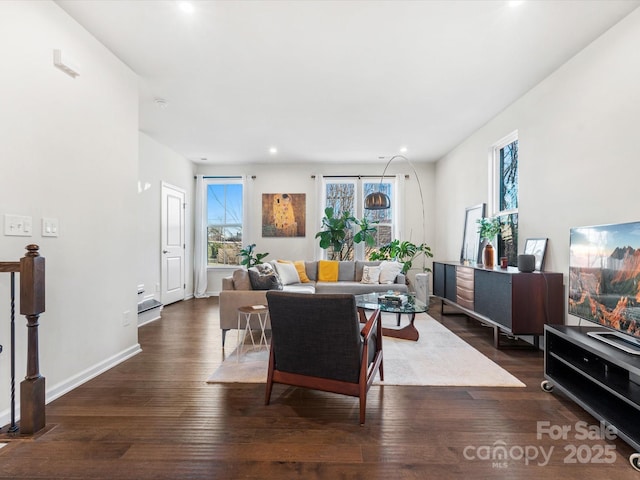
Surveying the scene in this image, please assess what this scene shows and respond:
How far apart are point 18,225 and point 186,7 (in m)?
1.86

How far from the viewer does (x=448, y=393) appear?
2.40m

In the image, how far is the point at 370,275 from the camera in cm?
569

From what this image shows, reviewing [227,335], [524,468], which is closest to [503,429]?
[524,468]

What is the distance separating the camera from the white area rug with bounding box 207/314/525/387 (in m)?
2.60

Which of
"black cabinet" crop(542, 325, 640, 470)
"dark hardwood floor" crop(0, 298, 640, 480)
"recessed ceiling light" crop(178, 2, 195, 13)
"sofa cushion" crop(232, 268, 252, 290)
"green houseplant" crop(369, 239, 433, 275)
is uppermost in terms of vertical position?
"recessed ceiling light" crop(178, 2, 195, 13)

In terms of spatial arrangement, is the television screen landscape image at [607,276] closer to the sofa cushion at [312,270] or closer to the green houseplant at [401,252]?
the green houseplant at [401,252]

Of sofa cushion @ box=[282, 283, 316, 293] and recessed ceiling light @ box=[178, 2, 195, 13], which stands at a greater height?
recessed ceiling light @ box=[178, 2, 195, 13]

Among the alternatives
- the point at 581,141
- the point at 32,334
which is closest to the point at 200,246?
the point at 32,334

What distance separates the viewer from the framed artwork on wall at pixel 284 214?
686 cm

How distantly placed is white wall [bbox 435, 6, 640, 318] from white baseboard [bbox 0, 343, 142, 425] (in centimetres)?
426

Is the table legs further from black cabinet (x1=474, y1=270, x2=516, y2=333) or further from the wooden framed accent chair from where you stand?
the wooden framed accent chair

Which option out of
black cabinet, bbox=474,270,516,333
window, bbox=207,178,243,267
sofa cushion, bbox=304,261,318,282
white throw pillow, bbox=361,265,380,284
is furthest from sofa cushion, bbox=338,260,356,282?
black cabinet, bbox=474,270,516,333

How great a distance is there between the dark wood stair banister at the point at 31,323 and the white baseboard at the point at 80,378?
188 mm

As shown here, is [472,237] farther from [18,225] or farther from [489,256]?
[18,225]
